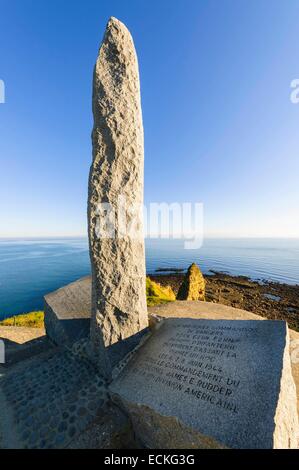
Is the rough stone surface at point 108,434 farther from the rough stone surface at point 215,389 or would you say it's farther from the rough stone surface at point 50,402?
the rough stone surface at point 215,389

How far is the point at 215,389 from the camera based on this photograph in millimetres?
2867

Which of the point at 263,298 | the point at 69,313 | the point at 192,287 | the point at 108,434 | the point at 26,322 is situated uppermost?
the point at 69,313

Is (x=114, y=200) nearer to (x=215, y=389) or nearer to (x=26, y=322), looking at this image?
(x=215, y=389)

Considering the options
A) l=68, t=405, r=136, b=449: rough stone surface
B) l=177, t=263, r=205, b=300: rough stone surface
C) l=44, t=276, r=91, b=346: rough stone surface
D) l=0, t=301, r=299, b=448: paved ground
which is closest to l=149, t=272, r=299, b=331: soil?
l=177, t=263, r=205, b=300: rough stone surface

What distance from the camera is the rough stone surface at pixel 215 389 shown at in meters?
2.42

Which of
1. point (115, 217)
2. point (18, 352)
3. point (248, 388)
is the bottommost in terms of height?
point (18, 352)

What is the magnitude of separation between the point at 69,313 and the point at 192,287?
1182 cm

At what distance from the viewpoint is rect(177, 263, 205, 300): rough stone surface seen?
16.5 metres

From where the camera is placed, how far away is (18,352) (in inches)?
273

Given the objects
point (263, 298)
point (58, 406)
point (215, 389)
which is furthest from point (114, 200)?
point (263, 298)

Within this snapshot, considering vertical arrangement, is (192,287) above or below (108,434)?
below
